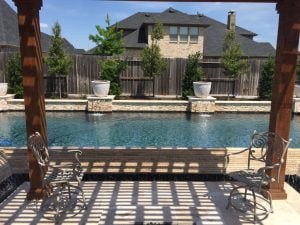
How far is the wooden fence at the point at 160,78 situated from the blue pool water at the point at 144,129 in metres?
3.03

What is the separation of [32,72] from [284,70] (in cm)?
349

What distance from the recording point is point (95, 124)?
10.2m

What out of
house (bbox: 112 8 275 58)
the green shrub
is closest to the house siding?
house (bbox: 112 8 275 58)

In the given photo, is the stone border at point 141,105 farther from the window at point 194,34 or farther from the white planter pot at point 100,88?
the window at point 194,34

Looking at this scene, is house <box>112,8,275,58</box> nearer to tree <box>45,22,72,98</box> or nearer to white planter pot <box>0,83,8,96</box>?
tree <box>45,22,72,98</box>

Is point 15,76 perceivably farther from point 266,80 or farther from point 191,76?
point 266,80

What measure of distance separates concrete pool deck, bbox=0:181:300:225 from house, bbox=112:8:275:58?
19.2 meters

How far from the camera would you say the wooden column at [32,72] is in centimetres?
359

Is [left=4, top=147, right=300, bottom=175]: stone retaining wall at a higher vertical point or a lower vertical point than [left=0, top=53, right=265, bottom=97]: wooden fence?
lower

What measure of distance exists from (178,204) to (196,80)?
10.7m

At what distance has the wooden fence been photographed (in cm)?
1450

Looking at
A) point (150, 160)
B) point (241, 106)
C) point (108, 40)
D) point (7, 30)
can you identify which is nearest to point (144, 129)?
point (150, 160)

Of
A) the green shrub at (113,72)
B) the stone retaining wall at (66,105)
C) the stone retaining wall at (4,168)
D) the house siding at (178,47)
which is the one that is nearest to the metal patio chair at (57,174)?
the stone retaining wall at (4,168)

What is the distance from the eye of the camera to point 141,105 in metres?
12.4
